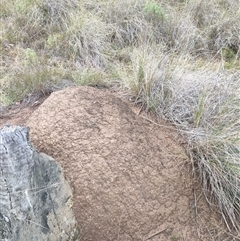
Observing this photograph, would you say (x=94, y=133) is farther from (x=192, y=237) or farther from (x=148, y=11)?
(x=148, y=11)

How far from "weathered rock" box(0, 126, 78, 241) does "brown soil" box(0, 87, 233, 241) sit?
0.15 m

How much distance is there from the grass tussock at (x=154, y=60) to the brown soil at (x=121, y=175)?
135 millimetres

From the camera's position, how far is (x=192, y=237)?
2.57m

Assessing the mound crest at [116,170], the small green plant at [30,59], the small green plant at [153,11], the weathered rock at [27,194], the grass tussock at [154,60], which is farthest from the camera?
the small green plant at [153,11]

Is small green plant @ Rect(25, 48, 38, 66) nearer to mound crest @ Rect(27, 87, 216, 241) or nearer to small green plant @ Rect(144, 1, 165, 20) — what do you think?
mound crest @ Rect(27, 87, 216, 241)

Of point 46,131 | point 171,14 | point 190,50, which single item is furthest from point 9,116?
point 171,14

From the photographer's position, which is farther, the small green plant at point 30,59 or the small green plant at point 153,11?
the small green plant at point 153,11

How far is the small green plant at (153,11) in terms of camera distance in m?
4.76

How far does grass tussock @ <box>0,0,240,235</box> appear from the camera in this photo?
270cm

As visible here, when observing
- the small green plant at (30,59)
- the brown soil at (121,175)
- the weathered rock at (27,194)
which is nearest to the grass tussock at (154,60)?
the small green plant at (30,59)

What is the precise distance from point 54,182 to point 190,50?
8.43 ft

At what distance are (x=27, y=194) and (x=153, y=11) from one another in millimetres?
3072

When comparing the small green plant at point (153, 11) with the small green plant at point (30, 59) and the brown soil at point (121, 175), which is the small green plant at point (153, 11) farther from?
the brown soil at point (121, 175)

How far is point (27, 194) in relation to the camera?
231 cm
